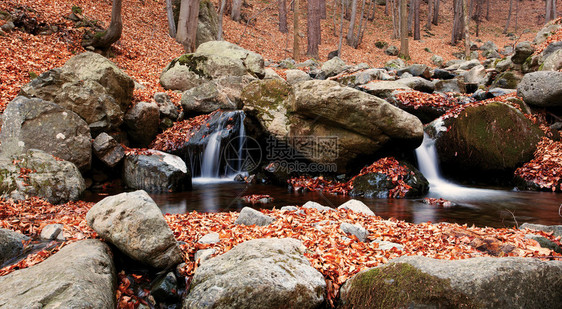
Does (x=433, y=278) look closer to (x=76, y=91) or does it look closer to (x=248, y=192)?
(x=248, y=192)

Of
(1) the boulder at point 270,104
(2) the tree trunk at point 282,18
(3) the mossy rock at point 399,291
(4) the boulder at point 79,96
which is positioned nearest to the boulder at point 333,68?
(1) the boulder at point 270,104

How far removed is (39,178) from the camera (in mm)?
6145

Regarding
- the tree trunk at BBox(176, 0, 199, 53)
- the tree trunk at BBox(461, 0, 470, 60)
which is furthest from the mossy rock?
the tree trunk at BBox(461, 0, 470, 60)

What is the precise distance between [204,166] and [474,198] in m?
7.47

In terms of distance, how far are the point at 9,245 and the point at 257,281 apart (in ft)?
9.45

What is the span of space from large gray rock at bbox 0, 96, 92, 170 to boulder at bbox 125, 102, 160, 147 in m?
1.91

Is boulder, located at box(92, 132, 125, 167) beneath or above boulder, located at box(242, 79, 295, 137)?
beneath

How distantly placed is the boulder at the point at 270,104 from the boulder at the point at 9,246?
6.26 metres

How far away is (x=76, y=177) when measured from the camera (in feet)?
22.2

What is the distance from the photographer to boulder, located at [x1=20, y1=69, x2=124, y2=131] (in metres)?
8.37

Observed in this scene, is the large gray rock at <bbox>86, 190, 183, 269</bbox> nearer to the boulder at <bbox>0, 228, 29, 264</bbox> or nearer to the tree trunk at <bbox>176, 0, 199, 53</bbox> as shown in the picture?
the boulder at <bbox>0, 228, 29, 264</bbox>

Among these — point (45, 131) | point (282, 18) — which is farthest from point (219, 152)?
point (282, 18)

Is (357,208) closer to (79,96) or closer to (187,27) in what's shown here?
(79,96)

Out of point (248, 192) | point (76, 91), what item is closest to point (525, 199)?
point (248, 192)
